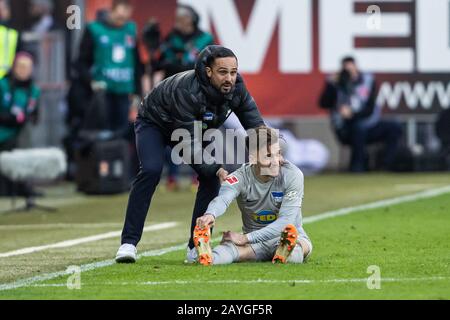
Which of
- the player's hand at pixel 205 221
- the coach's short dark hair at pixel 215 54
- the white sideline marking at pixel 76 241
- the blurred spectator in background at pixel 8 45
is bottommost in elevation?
the white sideline marking at pixel 76 241

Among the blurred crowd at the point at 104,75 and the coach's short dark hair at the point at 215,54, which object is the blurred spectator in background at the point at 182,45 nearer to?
the blurred crowd at the point at 104,75

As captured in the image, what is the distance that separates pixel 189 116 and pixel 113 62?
971 centimetres

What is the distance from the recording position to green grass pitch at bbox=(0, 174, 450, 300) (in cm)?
915

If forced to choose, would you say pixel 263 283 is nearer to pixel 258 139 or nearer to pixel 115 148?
pixel 258 139

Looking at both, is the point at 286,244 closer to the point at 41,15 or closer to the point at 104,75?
the point at 104,75

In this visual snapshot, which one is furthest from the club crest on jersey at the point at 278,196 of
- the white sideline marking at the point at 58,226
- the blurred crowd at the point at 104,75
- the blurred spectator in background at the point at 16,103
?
the blurred spectator in background at the point at 16,103

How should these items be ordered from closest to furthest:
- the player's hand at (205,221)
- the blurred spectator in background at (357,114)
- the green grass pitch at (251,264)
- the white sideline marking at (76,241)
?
the green grass pitch at (251,264), the player's hand at (205,221), the white sideline marking at (76,241), the blurred spectator in background at (357,114)

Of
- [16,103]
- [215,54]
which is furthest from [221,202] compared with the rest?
[16,103]

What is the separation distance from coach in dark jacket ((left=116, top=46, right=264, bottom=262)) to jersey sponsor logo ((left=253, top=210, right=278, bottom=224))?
0.39 meters

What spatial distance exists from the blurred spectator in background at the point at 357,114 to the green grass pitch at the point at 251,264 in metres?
4.96

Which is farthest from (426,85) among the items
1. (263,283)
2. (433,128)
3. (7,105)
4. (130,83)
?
(263,283)

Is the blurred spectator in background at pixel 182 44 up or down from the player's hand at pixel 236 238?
up

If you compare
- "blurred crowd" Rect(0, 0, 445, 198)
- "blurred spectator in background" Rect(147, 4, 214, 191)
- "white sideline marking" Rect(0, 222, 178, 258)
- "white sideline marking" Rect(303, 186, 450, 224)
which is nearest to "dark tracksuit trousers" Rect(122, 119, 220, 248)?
"white sideline marking" Rect(0, 222, 178, 258)

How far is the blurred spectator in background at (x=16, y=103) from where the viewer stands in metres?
19.5
